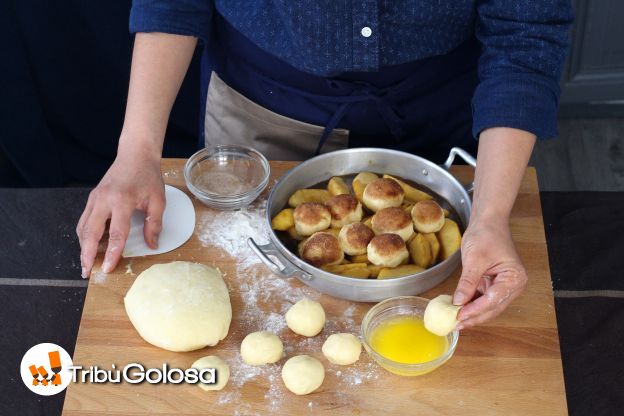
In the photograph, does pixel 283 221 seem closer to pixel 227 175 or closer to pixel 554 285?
pixel 227 175

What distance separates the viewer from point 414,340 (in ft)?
3.91

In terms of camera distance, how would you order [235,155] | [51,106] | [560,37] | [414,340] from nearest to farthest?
[414,340], [560,37], [235,155], [51,106]

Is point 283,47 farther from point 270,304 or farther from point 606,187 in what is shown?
point 606,187

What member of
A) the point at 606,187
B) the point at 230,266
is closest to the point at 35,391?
the point at 230,266

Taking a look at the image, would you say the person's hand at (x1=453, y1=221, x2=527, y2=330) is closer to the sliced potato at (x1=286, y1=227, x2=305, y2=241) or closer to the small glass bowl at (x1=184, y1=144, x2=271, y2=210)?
the sliced potato at (x1=286, y1=227, x2=305, y2=241)

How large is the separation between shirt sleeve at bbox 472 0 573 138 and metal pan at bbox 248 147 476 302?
0.14 metres

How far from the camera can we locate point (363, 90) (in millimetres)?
1510

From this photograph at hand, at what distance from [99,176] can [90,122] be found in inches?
9.3

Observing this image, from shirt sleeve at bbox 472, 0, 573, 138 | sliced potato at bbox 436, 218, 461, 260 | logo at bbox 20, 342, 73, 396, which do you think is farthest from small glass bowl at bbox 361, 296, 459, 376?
logo at bbox 20, 342, 73, 396

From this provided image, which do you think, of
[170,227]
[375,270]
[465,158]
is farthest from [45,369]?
[465,158]

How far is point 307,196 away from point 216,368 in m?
0.41

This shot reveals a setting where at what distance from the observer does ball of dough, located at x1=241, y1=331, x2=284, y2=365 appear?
1.16m

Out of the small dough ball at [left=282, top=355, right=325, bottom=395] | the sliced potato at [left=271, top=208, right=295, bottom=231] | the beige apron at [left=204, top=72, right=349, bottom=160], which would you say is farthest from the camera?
the beige apron at [left=204, top=72, right=349, bottom=160]

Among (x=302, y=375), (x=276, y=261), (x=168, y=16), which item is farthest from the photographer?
(x=168, y=16)
